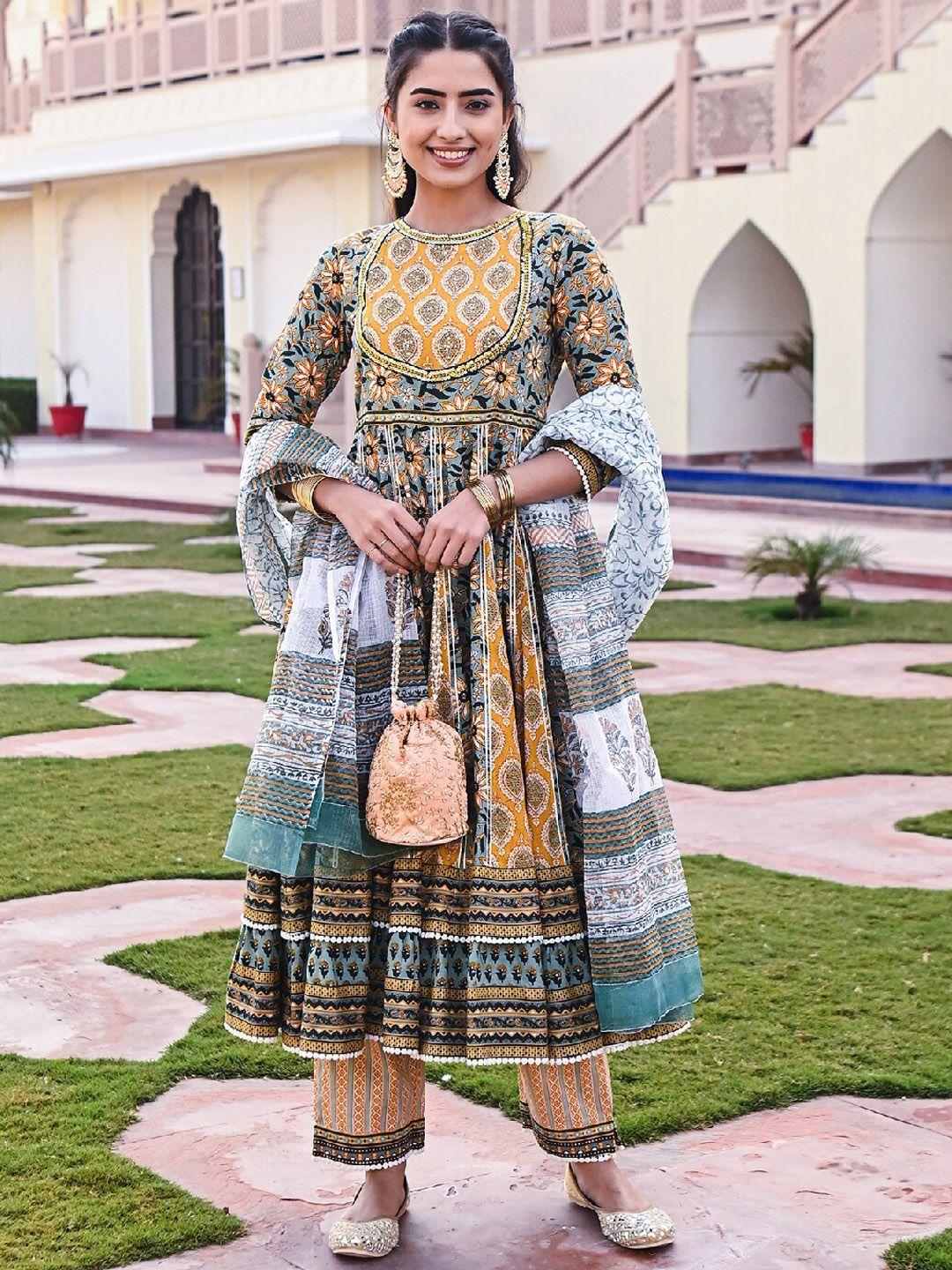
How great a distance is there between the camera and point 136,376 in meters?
26.4

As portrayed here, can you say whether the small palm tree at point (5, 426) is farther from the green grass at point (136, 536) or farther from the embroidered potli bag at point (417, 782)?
the embroidered potli bag at point (417, 782)

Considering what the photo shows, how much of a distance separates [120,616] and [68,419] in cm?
1799

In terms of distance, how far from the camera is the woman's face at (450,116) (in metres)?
2.89

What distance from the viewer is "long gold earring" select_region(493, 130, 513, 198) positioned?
117 inches

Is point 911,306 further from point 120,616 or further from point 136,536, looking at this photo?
point 120,616

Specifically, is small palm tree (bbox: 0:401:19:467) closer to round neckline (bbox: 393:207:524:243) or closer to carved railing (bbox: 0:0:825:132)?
carved railing (bbox: 0:0:825:132)

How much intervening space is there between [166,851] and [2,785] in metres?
0.97

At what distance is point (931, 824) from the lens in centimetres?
536

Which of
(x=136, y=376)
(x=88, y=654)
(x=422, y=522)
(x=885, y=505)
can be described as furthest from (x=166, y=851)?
(x=136, y=376)

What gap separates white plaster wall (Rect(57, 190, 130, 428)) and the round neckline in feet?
79.3

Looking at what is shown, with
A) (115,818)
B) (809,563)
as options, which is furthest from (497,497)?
(809,563)

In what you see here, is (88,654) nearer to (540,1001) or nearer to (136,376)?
(540,1001)

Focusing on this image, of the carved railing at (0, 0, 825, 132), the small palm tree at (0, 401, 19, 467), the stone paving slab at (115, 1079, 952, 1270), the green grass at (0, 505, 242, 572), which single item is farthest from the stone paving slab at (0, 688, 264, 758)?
the carved railing at (0, 0, 825, 132)

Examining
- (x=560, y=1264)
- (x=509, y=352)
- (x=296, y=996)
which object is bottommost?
Result: (x=560, y=1264)
